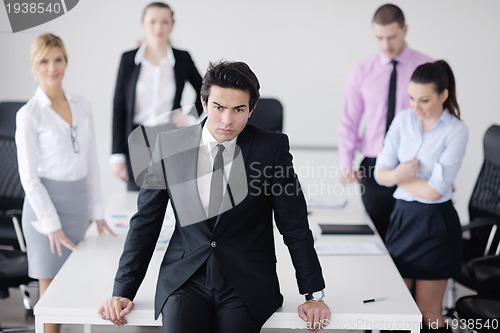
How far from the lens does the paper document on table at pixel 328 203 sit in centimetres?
404

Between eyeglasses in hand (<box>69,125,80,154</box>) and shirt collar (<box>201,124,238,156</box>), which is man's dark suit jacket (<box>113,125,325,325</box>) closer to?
shirt collar (<box>201,124,238,156</box>)

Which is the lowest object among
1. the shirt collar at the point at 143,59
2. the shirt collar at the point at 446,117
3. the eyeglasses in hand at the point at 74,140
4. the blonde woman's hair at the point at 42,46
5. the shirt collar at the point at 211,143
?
the shirt collar at the point at 446,117

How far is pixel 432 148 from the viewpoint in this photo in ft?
11.1

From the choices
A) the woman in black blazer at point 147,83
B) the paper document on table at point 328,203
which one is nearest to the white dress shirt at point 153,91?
the woman in black blazer at point 147,83

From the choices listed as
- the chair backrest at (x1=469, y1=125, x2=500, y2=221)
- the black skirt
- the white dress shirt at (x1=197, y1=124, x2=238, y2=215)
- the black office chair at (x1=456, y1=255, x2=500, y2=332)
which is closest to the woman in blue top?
the black skirt

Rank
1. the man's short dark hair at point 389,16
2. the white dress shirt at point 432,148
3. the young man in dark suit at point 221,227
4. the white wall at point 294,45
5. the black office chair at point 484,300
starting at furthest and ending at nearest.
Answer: the white wall at point 294,45
the man's short dark hair at point 389,16
the white dress shirt at point 432,148
the black office chair at point 484,300
the young man in dark suit at point 221,227

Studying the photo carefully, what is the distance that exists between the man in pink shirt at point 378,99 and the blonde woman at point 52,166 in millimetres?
1390

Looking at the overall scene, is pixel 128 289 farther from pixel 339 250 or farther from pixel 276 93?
pixel 276 93

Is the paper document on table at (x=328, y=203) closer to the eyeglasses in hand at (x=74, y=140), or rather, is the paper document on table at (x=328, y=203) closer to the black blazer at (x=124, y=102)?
the black blazer at (x=124, y=102)

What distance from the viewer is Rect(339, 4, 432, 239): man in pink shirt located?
3.97 meters

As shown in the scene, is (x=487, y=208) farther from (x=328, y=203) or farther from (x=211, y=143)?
(x=211, y=143)

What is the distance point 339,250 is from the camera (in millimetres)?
3281

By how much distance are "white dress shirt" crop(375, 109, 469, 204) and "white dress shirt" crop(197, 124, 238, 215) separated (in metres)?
1.15

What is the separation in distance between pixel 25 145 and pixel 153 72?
128 centimetres
